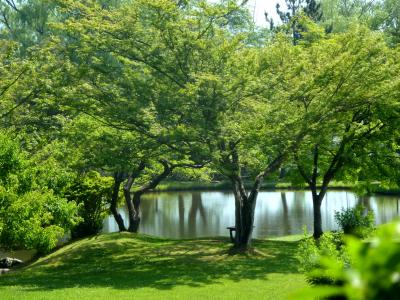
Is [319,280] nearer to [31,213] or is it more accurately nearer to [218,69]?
[31,213]

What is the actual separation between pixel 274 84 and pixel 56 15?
32.5m

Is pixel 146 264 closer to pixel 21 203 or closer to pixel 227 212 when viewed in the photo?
pixel 21 203

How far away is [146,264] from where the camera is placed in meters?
17.1

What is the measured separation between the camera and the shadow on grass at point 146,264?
14367mm

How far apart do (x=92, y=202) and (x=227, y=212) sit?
1544 centimetres

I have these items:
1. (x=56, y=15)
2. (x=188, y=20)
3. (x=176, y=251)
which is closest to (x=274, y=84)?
(x=188, y=20)

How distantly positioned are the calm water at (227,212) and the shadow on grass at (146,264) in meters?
7.76

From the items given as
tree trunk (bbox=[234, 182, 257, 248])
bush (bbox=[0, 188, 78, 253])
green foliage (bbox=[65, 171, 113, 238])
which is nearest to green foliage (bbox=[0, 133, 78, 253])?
bush (bbox=[0, 188, 78, 253])

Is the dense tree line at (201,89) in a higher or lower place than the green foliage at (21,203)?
higher

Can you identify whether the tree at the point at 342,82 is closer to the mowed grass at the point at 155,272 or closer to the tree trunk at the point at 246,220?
the tree trunk at the point at 246,220

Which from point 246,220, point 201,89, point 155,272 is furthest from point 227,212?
point 201,89

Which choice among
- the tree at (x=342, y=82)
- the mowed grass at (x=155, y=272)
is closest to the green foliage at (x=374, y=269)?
the mowed grass at (x=155, y=272)

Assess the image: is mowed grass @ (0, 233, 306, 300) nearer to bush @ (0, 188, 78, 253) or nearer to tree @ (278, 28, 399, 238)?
bush @ (0, 188, 78, 253)

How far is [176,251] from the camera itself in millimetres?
18953
